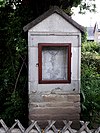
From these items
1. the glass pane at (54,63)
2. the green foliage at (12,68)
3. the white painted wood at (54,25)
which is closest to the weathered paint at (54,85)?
the white painted wood at (54,25)

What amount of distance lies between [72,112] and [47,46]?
1449 millimetres

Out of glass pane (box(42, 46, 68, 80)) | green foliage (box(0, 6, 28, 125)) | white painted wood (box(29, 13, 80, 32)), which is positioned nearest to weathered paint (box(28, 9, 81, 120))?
white painted wood (box(29, 13, 80, 32))

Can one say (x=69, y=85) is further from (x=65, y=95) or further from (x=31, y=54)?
Result: (x=31, y=54)

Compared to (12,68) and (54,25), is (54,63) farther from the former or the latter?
(12,68)

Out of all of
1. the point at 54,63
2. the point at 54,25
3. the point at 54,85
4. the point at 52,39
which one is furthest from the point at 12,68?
the point at 54,25

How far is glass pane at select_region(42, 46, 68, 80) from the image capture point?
6645mm

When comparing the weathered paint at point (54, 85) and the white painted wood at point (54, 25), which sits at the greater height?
the white painted wood at point (54, 25)

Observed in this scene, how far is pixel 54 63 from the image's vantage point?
22.0ft

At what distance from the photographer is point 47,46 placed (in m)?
6.55

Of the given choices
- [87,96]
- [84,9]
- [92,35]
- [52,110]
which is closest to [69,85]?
[52,110]

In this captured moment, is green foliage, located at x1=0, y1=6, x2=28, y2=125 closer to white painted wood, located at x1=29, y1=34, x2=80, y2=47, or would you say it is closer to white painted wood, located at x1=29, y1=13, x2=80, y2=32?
white painted wood, located at x1=29, y1=34, x2=80, y2=47

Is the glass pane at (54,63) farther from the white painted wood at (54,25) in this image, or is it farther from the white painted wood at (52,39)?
the white painted wood at (54,25)

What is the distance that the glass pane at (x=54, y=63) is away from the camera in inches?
262

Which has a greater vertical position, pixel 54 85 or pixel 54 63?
pixel 54 63
